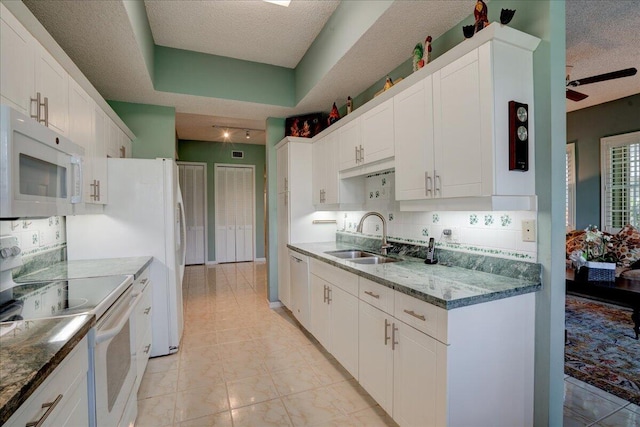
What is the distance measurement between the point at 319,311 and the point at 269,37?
2.60 meters

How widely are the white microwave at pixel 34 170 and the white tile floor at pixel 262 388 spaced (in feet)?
4.61

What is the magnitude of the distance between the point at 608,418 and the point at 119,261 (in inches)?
136

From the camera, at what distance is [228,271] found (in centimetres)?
611

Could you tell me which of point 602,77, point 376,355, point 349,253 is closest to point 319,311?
point 349,253

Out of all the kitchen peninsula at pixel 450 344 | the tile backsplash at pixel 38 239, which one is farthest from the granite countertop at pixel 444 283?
the tile backsplash at pixel 38 239

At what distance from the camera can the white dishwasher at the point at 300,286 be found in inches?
117

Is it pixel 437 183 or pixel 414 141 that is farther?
pixel 414 141

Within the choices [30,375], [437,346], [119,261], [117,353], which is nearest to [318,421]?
[437,346]

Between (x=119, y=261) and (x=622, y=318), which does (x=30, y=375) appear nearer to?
(x=119, y=261)

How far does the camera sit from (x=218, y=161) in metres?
6.90

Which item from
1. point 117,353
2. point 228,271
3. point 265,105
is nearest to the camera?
point 117,353

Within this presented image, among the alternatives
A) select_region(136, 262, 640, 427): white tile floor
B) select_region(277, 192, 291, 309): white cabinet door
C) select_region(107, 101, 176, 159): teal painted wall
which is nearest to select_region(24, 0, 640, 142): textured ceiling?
select_region(107, 101, 176, 159): teal painted wall

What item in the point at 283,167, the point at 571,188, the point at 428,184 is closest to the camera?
the point at 428,184

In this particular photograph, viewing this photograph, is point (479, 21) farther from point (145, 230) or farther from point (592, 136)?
point (592, 136)
